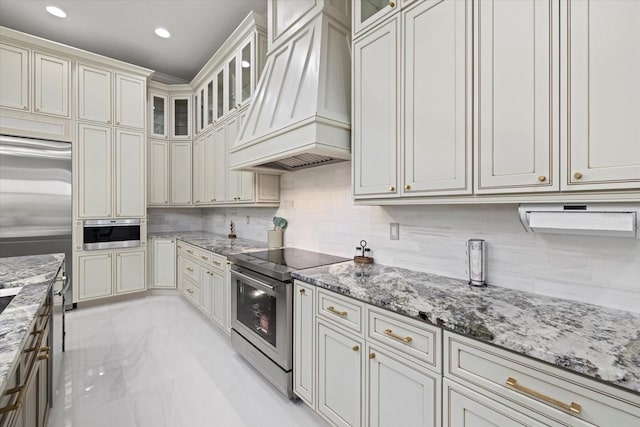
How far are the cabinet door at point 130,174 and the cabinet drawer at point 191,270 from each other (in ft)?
3.18

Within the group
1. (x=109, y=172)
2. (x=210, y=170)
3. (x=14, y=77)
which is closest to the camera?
(x=14, y=77)

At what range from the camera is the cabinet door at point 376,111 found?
1669 mm

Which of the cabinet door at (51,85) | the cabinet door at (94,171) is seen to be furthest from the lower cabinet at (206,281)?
the cabinet door at (51,85)

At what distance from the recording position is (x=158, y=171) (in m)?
4.39

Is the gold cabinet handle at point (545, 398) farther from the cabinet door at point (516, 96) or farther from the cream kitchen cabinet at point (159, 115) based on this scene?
the cream kitchen cabinet at point (159, 115)

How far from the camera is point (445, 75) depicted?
1.44 meters

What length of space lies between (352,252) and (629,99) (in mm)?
1755

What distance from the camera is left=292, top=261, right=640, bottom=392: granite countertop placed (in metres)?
0.83

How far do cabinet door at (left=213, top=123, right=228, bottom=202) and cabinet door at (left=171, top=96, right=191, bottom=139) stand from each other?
1033mm

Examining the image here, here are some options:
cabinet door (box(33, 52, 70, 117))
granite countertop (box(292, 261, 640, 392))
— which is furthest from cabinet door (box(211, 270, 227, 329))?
cabinet door (box(33, 52, 70, 117))

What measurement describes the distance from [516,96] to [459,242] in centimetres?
84

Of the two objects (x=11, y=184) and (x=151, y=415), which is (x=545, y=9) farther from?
(x=11, y=184)

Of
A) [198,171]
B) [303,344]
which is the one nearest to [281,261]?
[303,344]

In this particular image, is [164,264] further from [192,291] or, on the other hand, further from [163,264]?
[192,291]
